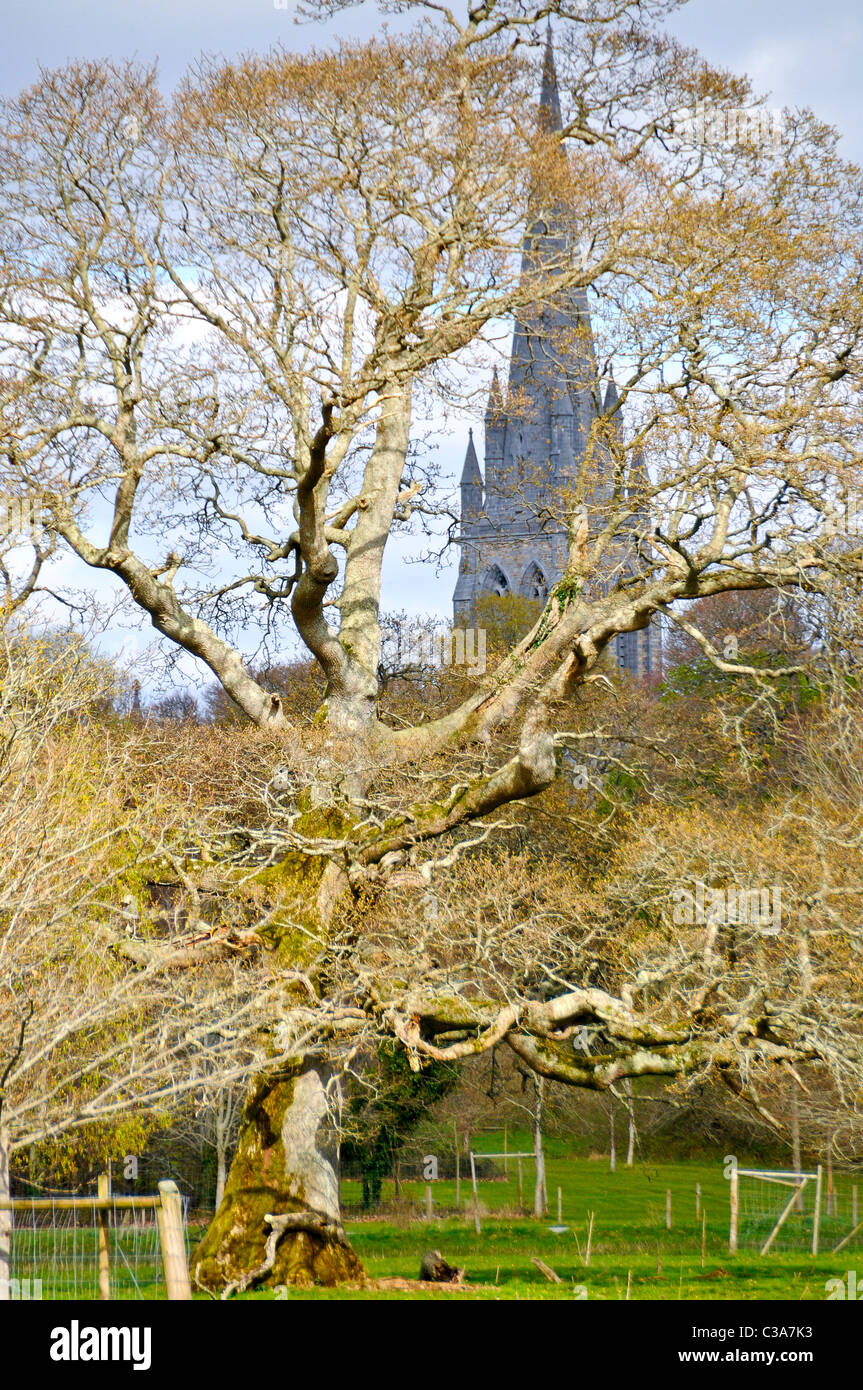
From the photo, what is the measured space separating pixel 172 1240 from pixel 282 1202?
19.7 feet

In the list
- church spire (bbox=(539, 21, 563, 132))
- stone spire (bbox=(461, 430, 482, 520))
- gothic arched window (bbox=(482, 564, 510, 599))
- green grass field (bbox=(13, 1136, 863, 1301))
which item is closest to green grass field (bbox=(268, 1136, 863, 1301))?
green grass field (bbox=(13, 1136, 863, 1301))

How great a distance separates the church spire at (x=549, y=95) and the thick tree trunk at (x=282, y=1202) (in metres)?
11.9

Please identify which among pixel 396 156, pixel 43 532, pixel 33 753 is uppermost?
pixel 396 156

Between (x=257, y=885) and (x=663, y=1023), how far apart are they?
14.5 ft

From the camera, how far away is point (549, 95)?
696 inches

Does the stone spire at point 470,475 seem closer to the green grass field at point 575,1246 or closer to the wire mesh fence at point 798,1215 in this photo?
the green grass field at point 575,1246

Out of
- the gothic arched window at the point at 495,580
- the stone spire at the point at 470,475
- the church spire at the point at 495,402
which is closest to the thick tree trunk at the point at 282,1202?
the church spire at the point at 495,402

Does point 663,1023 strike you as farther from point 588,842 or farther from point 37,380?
point 37,380

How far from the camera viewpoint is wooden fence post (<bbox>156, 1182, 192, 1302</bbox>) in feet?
19.6

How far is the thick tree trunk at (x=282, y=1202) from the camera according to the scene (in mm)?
11117

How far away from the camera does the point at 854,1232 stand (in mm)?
17016

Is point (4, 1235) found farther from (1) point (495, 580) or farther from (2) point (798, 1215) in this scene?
(1) point (495, 580)

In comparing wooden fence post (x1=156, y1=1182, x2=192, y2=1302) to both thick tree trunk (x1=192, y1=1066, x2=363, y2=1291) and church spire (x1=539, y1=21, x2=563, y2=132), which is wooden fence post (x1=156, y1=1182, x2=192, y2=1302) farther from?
church spire (x1=539, y1=21, x2=563, y2=132)
